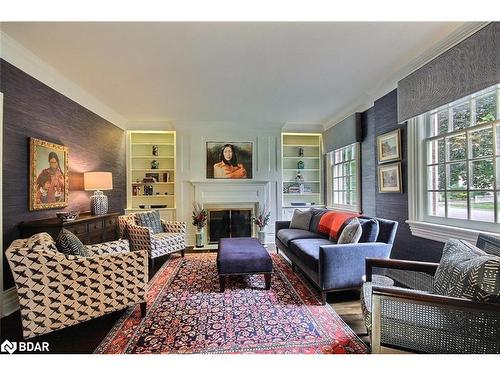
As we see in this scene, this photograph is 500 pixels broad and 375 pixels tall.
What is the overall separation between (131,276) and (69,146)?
7.27 ft

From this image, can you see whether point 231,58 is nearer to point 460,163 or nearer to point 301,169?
point 460,163

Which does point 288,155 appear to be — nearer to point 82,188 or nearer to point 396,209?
point 396,209

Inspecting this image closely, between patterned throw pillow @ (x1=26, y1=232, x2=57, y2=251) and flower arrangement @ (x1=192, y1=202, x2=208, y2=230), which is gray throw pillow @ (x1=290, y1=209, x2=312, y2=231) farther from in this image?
patterned throw pillow @ (x1=26, y1=232, x2=57, y2=251)

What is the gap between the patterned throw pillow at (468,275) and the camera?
3.90 ft

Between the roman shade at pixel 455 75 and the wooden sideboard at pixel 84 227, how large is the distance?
3.98 m

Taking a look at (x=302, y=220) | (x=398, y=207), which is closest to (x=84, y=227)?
(x=302, y=220)

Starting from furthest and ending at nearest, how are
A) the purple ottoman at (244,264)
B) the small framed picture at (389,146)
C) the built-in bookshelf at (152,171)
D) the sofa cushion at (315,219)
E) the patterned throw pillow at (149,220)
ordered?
1. the built-in bookshelf at (152,171)
2. the patterned throw pillow at (149,220)
3. the sofa cushion at (315,219)
4. the small framed picture at (389,146)
5. the purple ottoman at (244,264)

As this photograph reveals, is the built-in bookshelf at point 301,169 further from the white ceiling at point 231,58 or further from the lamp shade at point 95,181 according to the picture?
the lamp shade at point 95,181

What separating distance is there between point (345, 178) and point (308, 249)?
2.42 meters

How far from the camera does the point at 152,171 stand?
205 inches

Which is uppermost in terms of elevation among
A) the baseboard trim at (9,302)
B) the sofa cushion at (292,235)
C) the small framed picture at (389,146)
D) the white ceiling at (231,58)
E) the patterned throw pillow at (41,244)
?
the white ceiling at (231,58)

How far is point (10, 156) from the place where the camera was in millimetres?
2303

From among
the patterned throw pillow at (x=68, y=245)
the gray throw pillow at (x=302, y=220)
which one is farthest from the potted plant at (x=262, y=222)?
the patterned throw pillow at (x=68, y=245)

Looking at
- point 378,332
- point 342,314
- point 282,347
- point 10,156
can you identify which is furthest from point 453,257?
point 10,156
